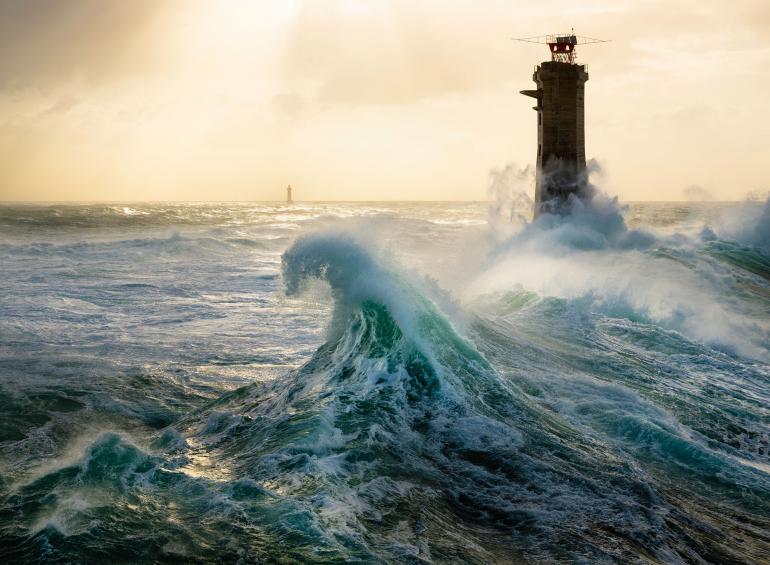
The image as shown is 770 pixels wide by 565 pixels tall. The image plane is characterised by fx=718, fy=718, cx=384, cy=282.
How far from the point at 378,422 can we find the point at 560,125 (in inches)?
811

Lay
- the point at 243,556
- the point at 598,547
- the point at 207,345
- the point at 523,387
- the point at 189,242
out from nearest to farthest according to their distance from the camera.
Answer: the point at 243,556 < the point at 598,547 < the point at 523,387 < the point at 207,345 < the point at 189,242

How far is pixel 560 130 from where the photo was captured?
1006 inches

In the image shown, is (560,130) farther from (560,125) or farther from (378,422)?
(378,422)

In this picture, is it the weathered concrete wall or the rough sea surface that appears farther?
the weathered concrete wall

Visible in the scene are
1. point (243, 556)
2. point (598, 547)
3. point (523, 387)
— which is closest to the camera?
point (243, 556)

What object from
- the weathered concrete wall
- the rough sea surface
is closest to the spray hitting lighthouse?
the weathered concrete wall

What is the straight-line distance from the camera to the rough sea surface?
517 centimetres

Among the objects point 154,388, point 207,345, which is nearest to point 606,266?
point 207,345

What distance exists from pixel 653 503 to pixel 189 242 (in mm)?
30074

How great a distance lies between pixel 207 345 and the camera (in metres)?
12.3

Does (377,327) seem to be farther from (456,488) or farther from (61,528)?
(61,528)

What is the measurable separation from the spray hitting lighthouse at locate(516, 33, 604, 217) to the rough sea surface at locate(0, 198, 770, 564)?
9.43 meters

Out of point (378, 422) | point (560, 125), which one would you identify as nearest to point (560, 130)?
point (560, 125)

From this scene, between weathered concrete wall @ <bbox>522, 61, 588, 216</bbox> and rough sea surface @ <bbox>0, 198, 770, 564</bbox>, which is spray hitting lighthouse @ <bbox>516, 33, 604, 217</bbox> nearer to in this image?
weathered concrete wall @ <bbox>522, 61, 588, 216</bbox>
